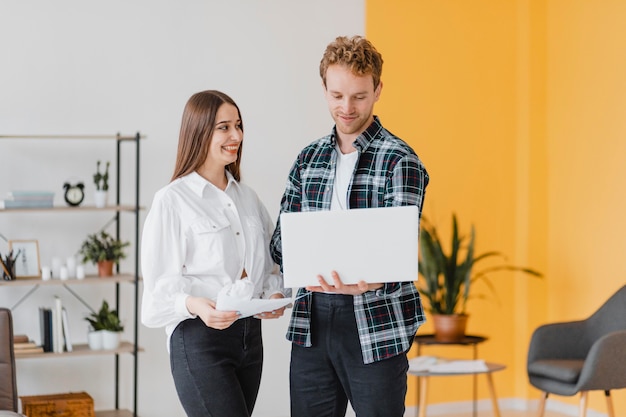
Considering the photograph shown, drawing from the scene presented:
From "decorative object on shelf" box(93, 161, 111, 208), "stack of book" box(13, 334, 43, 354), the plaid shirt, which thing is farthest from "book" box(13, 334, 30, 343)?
the plaid shirt

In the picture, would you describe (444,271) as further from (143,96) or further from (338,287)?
(338,287)

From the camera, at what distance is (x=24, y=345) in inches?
189

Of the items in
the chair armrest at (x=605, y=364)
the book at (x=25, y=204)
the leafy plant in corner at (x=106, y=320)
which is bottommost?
the chair armrest at (x=605, y=364)

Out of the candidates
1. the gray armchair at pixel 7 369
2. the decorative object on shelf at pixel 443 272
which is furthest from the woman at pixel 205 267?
the decorative object on shelf at pixel 443 272

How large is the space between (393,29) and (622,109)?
1509 millimetres

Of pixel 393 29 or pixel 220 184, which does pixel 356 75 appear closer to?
pixel 220 184

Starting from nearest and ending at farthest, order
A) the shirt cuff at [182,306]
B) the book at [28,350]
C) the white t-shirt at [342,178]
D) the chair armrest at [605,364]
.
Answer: the shirt cuff at [182,306], the white t-shirt at [342,178], the chair armrest at [605,364], the book at [28,350]

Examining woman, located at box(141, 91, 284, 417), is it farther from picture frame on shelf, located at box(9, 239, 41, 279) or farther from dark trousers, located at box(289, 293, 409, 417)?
picture frame on shelf, located at box(9, 239, 41, 279)

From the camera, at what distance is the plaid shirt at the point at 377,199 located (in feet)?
8.34

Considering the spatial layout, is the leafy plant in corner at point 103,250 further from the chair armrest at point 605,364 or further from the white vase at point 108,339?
the chair armrest at point 605,364

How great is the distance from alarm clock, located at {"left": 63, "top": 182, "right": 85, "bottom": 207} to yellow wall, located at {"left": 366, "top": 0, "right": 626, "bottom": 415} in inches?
78.6

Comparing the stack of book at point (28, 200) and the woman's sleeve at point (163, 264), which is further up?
the stack of book at point (28, 200)

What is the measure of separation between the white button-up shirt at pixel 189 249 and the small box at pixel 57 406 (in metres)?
2.44

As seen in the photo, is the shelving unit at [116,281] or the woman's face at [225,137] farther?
the shelving unit at [116,281]
